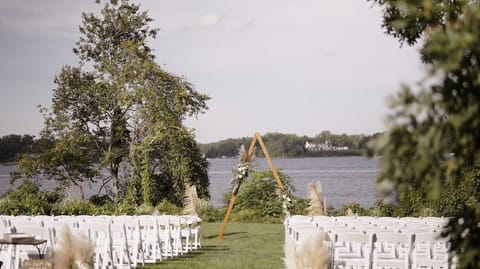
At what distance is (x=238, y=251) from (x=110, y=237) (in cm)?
568

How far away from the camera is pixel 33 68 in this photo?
40656mm

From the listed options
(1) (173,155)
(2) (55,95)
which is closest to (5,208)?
(1) (173,155)

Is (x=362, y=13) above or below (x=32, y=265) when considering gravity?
above

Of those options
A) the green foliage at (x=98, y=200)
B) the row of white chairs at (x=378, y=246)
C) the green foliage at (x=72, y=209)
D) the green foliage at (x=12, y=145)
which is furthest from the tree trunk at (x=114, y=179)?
the row of white chairs at (x=378, y=246)

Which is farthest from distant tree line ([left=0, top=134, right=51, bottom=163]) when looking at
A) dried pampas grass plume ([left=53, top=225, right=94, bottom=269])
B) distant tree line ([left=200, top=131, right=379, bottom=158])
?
dried pampas grass plume ([left=53, top=225, right=94, bottom=269])

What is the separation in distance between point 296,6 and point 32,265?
20.1 m

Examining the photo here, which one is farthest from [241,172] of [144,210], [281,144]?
[281,144]

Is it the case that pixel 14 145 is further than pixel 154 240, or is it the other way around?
pixel 14 145

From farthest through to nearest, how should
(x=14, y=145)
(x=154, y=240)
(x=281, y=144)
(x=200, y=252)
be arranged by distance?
(x=281, y=144) < (x=14, y=145) < (x=200, y=252) < (x=154, y=240)

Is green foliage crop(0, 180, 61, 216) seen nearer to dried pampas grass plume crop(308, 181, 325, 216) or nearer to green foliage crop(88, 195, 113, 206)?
green foliage crop(88, 195, 113, 206)

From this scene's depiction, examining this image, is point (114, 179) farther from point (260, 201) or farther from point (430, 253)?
point (430, 253)

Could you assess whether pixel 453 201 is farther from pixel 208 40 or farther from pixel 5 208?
pixel 208 40

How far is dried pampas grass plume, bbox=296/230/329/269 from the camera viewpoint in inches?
219

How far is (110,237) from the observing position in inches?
377
